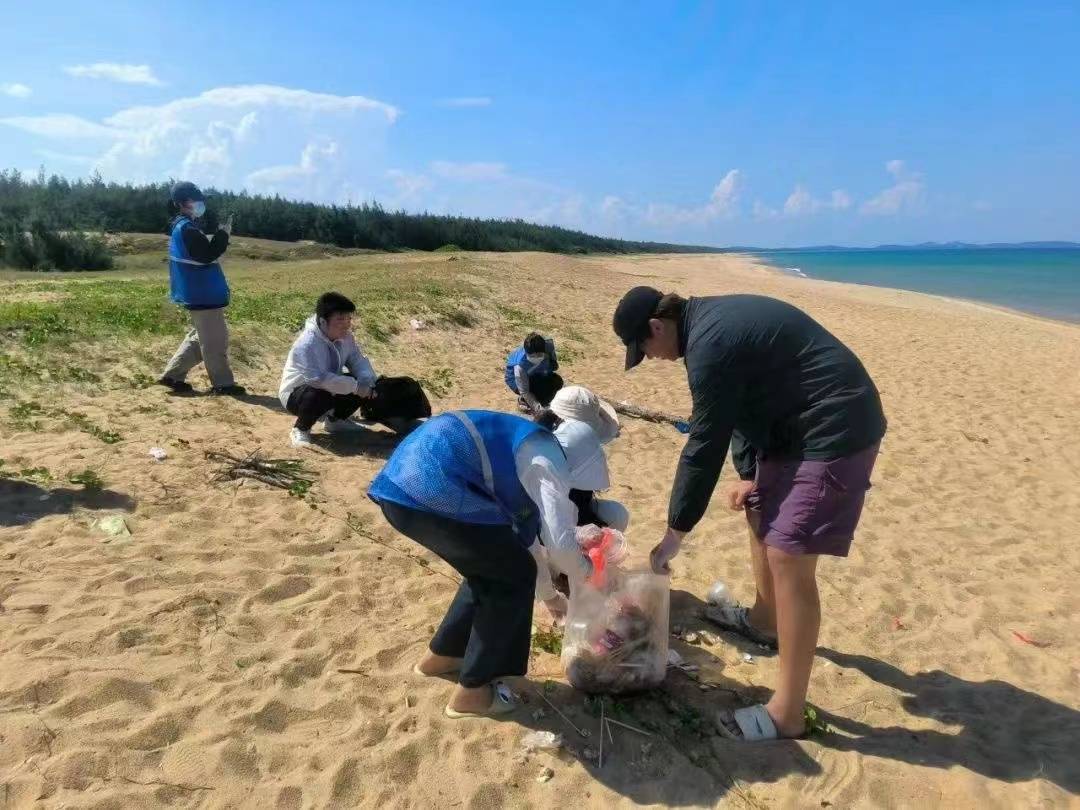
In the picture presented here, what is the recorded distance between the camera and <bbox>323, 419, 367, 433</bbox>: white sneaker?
617cm

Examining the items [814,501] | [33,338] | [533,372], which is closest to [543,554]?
[814,501]

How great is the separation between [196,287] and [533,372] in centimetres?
313

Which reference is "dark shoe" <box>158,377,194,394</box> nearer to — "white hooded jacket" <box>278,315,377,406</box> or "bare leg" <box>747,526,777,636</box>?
"white hooded jacket" <box>278,315,377,406</box>

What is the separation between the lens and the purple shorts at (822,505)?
2611 mm

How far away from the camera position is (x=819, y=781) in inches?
108

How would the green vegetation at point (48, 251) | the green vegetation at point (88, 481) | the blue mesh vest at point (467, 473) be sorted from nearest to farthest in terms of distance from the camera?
1. the blue mesh vest at point (467, 473)
2. the green vegetation at point (88, 481)
3. the green vegetation at point (48, 251)

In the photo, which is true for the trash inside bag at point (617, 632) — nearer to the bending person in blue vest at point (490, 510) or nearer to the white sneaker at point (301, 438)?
the bending person in blue vest at point (490, 510)

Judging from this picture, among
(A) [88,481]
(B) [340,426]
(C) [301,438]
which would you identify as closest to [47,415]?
(A) [88,481]

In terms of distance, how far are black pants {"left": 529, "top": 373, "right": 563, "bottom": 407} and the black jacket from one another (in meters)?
4.53

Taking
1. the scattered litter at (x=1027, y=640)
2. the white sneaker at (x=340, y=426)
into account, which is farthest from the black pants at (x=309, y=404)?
the scattered litter at (x=1027, y=640)

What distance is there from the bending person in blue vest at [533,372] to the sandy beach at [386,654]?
128 centimetres

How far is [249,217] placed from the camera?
3431 cm

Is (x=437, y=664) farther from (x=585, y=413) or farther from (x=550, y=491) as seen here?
(x=585, y=413)

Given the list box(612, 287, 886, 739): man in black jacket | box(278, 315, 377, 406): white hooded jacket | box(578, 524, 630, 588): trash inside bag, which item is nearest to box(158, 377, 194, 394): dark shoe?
box(278, 315, 377, 406): white hooded jacket
